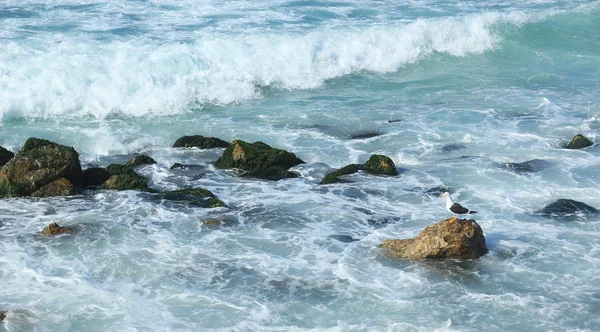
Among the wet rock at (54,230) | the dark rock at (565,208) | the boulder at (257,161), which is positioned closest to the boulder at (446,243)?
the dark rock at (565,208)

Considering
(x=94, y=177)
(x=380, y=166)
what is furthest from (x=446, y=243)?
(x=94, y=177)

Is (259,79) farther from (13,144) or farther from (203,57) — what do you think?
(13,144)

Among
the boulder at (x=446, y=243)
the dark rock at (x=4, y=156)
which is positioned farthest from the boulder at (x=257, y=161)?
the boulder at (x=446, y=243)

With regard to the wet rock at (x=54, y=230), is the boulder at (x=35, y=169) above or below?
above

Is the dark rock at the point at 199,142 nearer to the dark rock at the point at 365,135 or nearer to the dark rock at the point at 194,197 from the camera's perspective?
the dark rock at the point at 365,135

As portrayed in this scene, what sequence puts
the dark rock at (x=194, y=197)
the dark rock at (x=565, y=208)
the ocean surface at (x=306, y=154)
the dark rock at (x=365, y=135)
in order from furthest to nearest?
1. the dark rock at (x=365, y=135)
2. the dark rock at (x=194, y=197)
3. the dark rock at (x=565, y=208)
4. the ocean surface at (x=306, y=154)

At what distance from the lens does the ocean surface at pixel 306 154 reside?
10188 mm

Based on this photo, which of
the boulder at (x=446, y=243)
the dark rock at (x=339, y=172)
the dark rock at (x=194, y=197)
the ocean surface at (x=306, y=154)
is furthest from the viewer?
the dark rock at (x=339, y=172)

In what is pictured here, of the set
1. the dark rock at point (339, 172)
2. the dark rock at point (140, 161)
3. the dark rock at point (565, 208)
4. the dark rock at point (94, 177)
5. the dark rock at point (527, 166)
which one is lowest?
the dark rock at point (527, 166)

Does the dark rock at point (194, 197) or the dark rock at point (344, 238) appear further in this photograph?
the dark rock at point (194, 197)

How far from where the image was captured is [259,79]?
23297 millimetres

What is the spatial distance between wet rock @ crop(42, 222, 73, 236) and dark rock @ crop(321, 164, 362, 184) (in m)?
4.60

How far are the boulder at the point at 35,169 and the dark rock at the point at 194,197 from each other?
65.6 inches

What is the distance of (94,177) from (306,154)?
445cm
